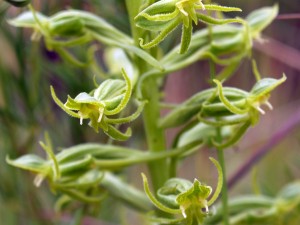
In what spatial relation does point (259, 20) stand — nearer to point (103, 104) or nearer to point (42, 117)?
point (103, 104)

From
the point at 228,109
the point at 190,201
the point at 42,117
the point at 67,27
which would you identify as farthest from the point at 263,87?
the point at 42,117

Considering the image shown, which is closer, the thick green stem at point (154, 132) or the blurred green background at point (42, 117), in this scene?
the thick green stem at point (154, 132)

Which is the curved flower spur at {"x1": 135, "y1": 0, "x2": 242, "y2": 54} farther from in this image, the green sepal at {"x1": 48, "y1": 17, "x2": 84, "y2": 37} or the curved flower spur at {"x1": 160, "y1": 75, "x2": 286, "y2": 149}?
the green sepal at {"x1": 48, "y1": 17, "x2": 84, "y2": 37}

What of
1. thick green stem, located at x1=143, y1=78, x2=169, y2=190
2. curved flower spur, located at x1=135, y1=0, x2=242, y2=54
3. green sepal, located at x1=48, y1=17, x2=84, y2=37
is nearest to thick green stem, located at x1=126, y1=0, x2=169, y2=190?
thick green stem, located at x1=143, y1=78, x2=169, y2=190

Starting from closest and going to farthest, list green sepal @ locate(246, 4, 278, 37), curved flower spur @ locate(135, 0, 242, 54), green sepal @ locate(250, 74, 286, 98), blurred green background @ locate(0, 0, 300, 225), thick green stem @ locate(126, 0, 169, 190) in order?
curved flower spur @ locate(135, 0, 242, 54) < green sepal @ locate(250, 74, 286, 98) < thick green stem @ locate(126, 0, 169, 190) < green sepal @ locate(246, 4, 278, 37) < blurred green background @ locate(0, 0, 300, 225)

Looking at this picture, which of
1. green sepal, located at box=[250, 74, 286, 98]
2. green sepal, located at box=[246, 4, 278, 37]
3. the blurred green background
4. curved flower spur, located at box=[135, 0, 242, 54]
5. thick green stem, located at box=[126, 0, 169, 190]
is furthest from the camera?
the blurred green background

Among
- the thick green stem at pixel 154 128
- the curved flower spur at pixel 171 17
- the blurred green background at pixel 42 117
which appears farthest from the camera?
the blurred green background at pixel 42 117

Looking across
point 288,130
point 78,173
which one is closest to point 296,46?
point 288,130

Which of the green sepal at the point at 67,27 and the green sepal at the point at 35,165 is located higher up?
the green sepal at the point at 67,27

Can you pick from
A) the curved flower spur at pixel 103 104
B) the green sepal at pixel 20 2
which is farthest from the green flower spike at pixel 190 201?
the green sepal at pixel 20 2

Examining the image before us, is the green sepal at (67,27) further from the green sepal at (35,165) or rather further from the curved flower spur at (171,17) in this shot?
the curved flower spur at (171,17)

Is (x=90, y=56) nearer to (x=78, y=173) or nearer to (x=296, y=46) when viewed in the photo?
(x=78, y=173)
